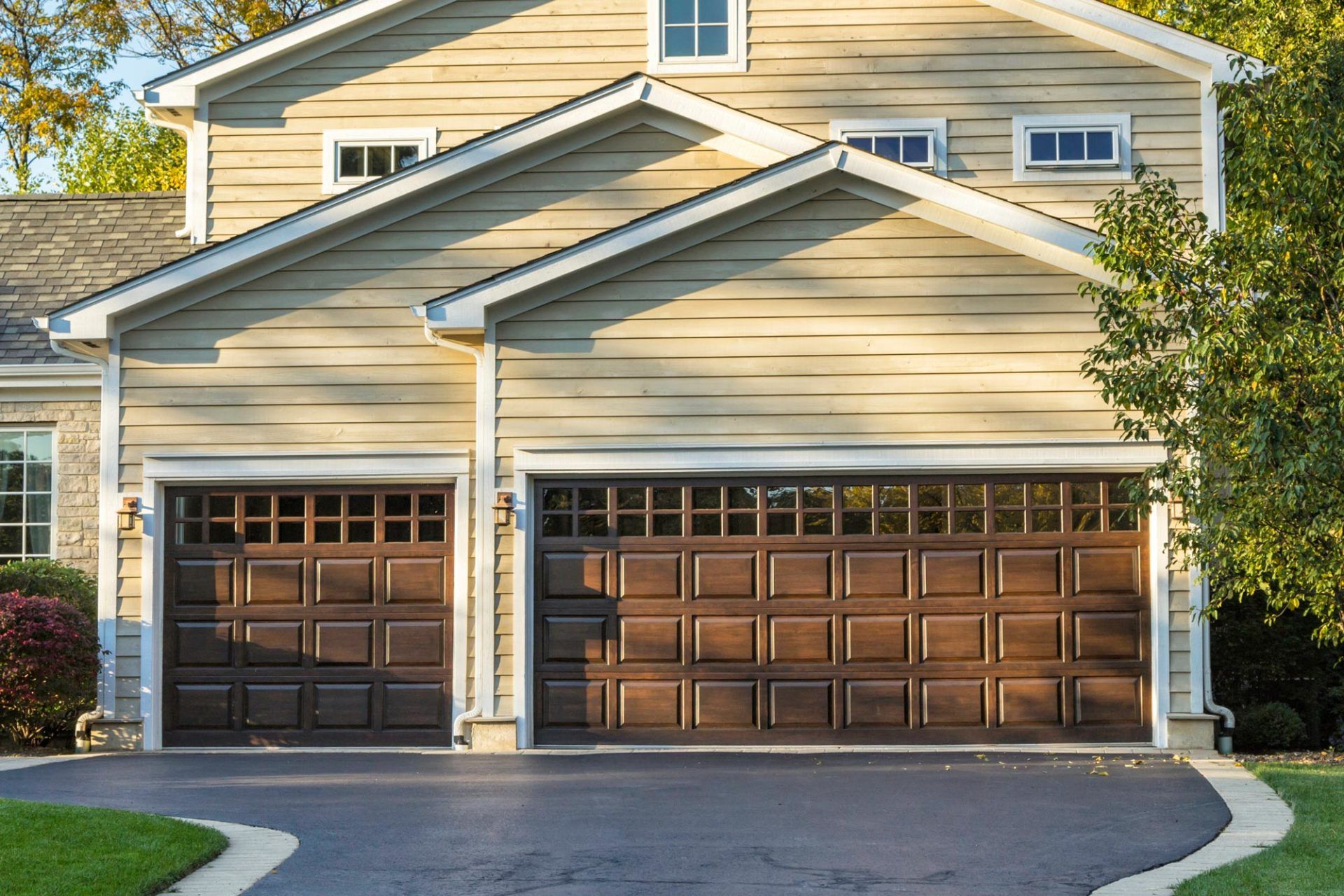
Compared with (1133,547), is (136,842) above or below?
below

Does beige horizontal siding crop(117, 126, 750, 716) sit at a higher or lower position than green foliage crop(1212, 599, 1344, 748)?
higher

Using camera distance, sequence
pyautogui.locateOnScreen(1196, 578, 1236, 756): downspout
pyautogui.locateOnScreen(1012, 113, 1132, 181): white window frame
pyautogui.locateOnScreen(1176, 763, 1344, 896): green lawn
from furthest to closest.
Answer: pyautogui.locateOnScreen(1012, 113, 1132, 181): white window frame
pyautogui.locateOnScreen(1196, 578, 1236, 756): downspout
pyautogui.locateOnScreen(1176, 763, 1344, 896): green lawn

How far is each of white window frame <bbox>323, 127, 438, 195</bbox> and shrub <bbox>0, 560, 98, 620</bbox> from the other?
15.3 feet

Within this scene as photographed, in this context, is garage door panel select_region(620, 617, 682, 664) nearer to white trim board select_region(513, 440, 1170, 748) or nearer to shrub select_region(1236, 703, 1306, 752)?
white trim board select_region(513, 440, 1170, 748)

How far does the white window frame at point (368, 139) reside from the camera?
15.1 metres

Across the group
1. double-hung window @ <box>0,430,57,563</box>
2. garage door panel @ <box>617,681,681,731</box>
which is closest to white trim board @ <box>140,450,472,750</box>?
garage door panel @ <box>617,681,681,731</box>

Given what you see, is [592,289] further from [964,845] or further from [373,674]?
[964,845]

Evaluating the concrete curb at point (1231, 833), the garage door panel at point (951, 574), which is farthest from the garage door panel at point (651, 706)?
the concrete curb at point (1231, 833)

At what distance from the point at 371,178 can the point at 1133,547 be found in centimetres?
835

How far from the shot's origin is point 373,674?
12.7 metres

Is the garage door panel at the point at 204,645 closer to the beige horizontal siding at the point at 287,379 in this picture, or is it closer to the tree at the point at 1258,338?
the beige horizontal siding at the point at 287,379

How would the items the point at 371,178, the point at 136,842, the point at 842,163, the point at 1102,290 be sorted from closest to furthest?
the point at 136,842
the point at 1102,290
the point at 842,163
the point at 371,178

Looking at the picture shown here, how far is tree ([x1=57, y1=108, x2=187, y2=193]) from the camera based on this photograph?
105ft

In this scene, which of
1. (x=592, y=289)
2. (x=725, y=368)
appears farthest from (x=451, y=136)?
(x=725, y=368)
